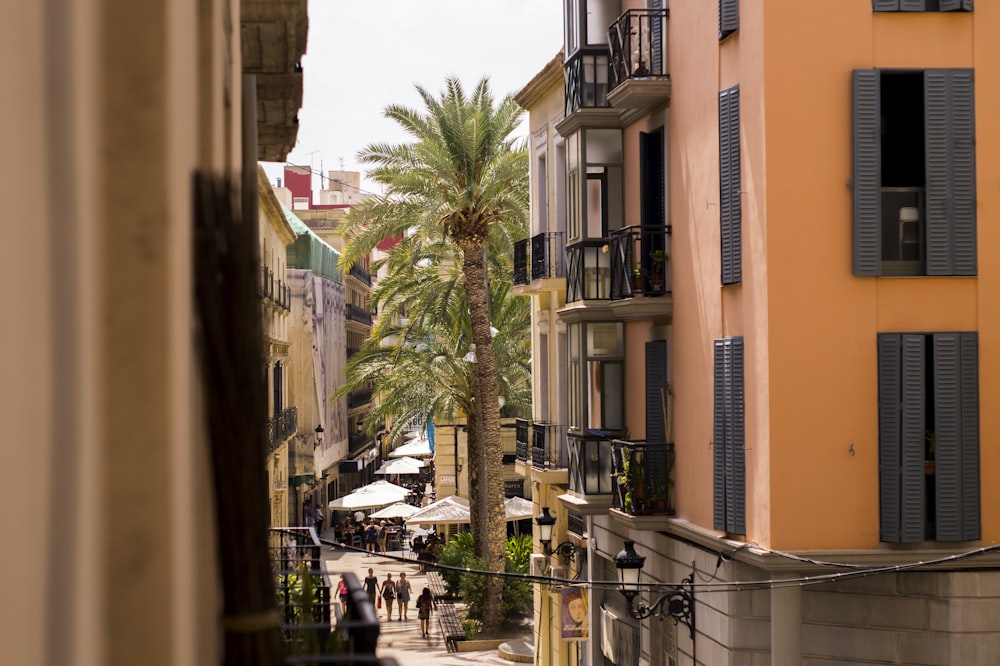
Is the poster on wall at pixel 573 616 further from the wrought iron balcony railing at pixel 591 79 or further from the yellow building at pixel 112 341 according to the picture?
the yellow building at pixel 112 341

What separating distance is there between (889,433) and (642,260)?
230 inches

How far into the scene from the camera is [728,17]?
54.7 feet

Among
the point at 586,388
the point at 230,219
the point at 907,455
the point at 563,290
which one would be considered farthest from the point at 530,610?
the point at 230,219

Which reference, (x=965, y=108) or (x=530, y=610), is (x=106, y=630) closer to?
(x=965, y=108)

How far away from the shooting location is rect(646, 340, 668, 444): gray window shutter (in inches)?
797

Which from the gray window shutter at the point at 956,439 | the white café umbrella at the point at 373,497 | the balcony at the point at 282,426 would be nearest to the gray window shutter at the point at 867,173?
the gray window shutter at the point at 956,439

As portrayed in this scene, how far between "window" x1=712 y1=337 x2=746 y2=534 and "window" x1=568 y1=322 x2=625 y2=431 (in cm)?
539

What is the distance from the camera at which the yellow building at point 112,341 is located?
2104 millimetres

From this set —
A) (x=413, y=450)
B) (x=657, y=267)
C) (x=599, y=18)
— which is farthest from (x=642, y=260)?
(x=413, y=450)

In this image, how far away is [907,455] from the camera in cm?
1523

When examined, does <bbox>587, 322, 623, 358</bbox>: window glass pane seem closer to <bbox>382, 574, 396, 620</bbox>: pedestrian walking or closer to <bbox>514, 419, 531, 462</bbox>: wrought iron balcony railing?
<bbox>514, 419, 531, 462</bbox>: wrought iron balcony railing

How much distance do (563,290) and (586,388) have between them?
5069 mm

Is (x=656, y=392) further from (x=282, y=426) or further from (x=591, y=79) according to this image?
(x=282, y=426)

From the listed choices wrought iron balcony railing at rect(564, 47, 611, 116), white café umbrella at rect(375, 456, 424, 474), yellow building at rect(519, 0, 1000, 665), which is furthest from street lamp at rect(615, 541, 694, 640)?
white café umbrella at rect(375, 456, 424, 474)
